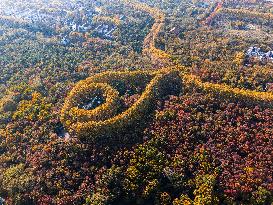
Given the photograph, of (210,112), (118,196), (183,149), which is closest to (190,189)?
(183,149)

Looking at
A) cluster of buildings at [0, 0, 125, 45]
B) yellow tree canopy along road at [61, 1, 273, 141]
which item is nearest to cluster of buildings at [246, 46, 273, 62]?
yellow tree canopy along road at [61, 1, 273, 141]

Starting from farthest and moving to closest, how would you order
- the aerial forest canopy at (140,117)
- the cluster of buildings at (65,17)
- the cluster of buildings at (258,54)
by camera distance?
the cluster of buildings at (65,17) → the cluster of buildings at (258,54) → the aerial forest canopy at (140,117)

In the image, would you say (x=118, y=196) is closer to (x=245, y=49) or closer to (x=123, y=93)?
(x=123, y=93)

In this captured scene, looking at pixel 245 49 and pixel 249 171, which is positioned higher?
pixel 245 49

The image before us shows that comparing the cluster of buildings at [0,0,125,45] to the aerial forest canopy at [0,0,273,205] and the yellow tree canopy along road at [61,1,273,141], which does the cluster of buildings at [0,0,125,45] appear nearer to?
the aerial forest canopy at [0,0,273,205]

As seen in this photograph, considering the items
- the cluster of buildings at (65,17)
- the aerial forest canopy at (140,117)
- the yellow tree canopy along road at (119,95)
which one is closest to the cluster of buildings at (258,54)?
the aerial forest canopy at (140,117)

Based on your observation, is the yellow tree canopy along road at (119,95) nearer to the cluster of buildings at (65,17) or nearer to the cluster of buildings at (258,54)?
the cluster of buildings at (258,54)

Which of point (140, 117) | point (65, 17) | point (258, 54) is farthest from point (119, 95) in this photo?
point (65, 17)
